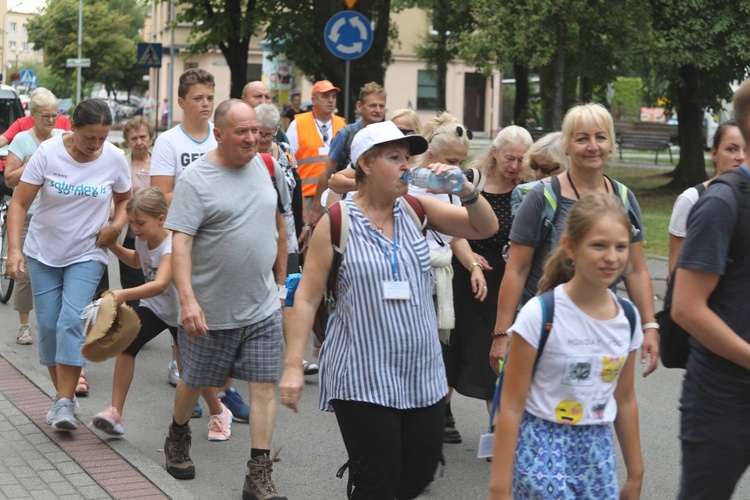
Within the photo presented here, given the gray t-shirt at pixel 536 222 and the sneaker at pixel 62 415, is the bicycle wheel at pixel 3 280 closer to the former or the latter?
the sneaker at pixel 62 415

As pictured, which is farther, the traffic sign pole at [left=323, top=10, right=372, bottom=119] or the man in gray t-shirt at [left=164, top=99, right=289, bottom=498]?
the traffic sign pole at [left=323, top=10, right=372, bottom=119]

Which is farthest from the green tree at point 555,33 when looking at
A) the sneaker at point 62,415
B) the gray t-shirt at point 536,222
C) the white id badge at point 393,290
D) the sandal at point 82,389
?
the white id badge at point 393,290

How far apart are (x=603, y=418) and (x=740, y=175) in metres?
0.87

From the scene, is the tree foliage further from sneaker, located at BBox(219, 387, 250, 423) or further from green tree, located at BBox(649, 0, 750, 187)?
sneaker, located at BBox(219, 387, 250, 423)

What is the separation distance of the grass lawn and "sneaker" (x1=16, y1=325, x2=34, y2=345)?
8.81m

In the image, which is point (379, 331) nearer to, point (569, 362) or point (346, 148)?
point (569, 362)

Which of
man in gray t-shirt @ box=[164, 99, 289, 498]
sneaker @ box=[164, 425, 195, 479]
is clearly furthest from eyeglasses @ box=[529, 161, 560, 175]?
sneaker @ box=[164, 425, 195, 479]

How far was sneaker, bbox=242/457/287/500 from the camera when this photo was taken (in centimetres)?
560

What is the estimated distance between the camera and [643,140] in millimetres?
42156

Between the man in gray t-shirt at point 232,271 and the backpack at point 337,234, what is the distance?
104 cm

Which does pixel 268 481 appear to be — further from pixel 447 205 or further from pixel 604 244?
pixel 604 244

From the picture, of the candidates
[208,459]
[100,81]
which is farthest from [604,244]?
[100,81]

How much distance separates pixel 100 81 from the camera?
78.9 meters

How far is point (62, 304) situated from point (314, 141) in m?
3.84
